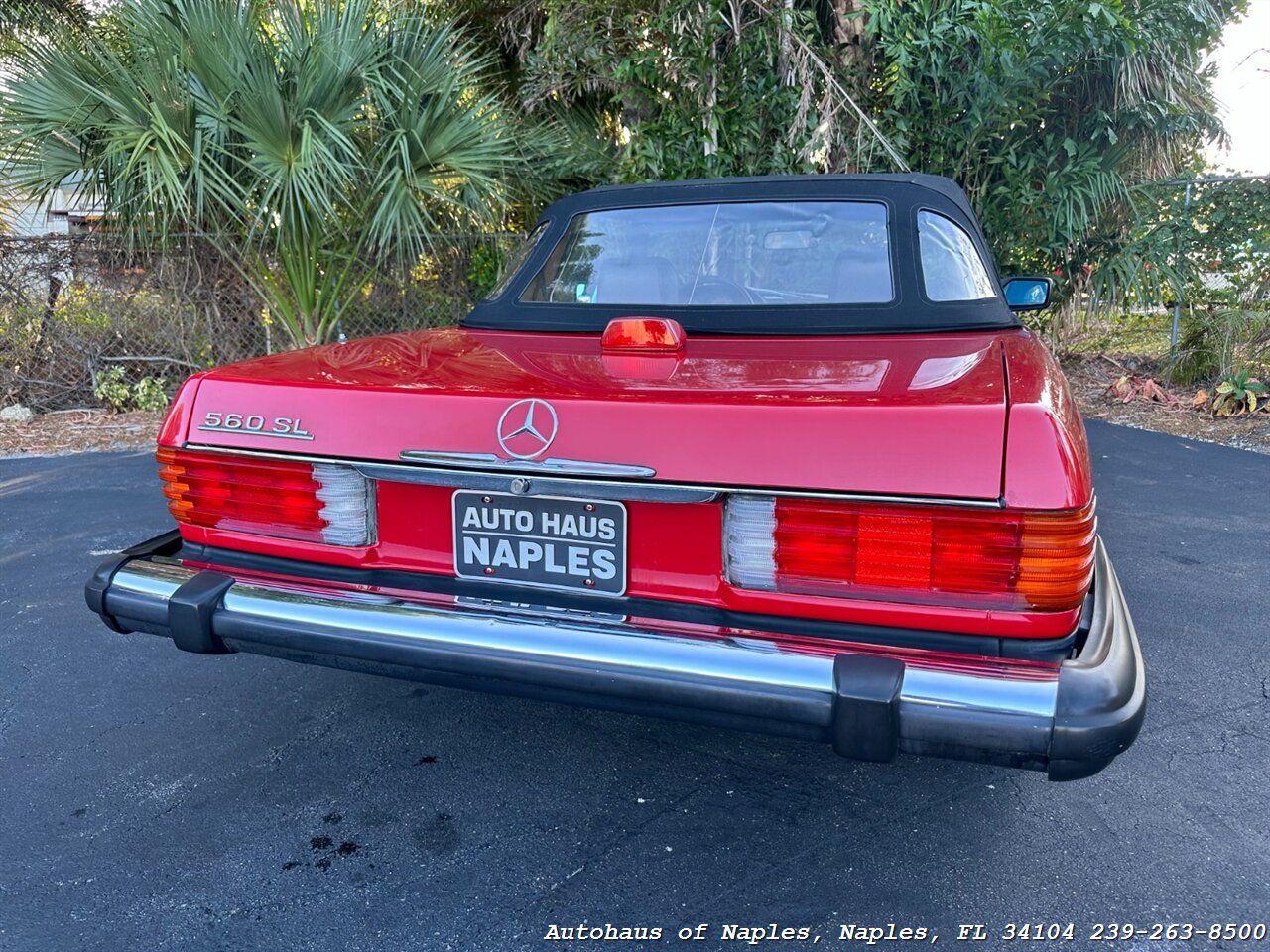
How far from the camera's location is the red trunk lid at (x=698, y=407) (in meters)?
1.70

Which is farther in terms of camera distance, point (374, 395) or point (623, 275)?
point (623, 275)

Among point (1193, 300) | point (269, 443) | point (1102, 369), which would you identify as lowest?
point (1102, 369)

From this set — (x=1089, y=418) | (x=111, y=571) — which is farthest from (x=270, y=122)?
(x=1089, y=418)

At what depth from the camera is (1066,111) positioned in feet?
25.7

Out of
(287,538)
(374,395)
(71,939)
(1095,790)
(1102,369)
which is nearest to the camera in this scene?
(71,939)

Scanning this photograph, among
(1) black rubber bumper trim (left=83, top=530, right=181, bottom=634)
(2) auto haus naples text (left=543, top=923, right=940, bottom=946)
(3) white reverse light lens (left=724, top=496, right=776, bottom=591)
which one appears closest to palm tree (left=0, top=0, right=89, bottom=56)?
(1) black rubber bumper trim (left=83, top=530, right=181, bottom=634)

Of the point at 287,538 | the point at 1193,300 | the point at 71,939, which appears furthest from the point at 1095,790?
the point at 1193,300

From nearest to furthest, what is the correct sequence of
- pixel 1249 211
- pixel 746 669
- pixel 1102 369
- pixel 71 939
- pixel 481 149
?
pixel 746 669, pixel 71 939, pixel 481 149, pixel 1249 211, pixel 1102 369

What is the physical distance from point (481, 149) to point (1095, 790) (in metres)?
5.49

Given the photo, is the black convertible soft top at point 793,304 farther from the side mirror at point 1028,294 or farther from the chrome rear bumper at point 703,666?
the chrome rear bumper at point 703,666

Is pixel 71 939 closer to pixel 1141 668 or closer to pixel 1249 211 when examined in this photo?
pixel 1141 668

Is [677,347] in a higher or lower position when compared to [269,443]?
higher

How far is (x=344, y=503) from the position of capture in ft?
7.00

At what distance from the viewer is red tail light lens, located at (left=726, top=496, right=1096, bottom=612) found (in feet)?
5.54
